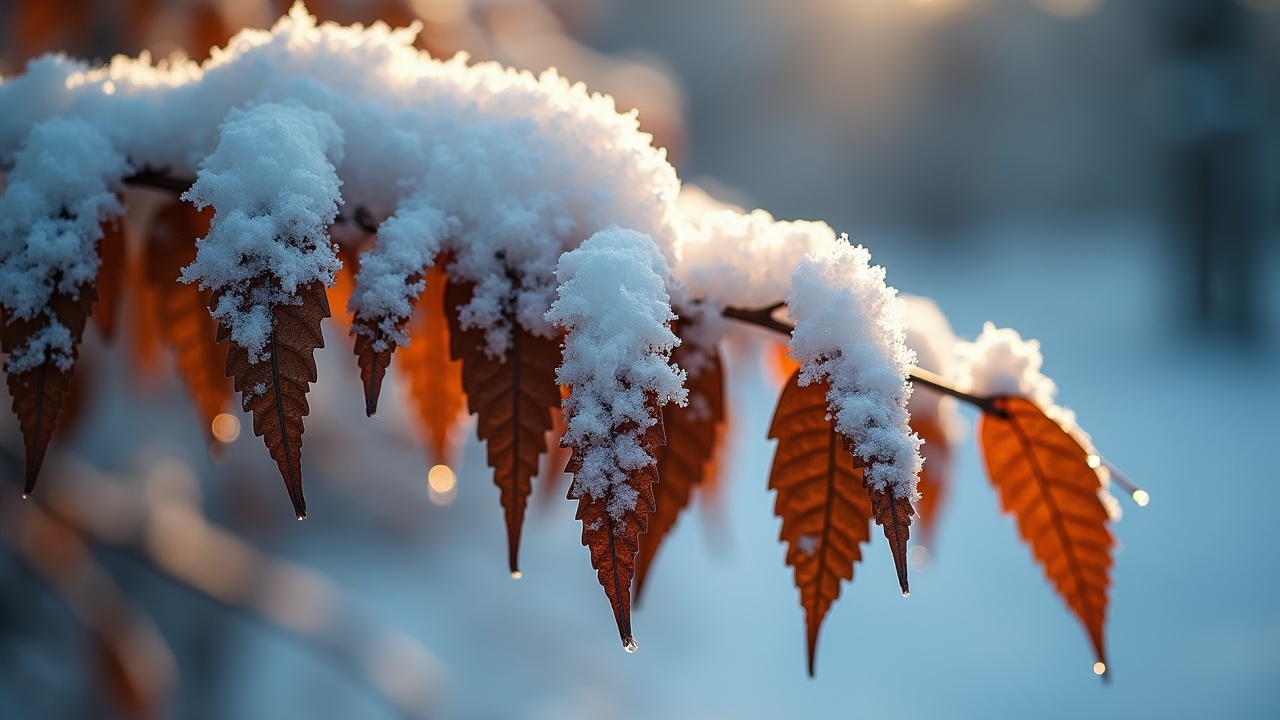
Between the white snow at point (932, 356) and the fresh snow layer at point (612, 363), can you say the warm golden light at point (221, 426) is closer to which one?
the fresh snow layer at point (612, 363)

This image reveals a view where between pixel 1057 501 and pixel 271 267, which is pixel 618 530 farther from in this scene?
pixel 1057 501

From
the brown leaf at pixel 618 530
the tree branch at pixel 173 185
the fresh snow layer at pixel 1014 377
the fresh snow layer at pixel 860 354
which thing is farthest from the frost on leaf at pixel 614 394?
the fresh snow layer at pixel 1014 377

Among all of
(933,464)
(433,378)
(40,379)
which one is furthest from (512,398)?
(933,464)

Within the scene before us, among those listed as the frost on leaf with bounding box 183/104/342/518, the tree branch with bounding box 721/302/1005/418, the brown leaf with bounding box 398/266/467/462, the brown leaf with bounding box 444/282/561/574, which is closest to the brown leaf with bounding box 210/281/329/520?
the frost on leaf with bounding box 183/104/342/518

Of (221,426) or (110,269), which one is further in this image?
(221,426)

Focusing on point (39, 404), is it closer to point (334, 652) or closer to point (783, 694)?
point (334, 652)

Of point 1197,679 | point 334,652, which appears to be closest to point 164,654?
point 334,652

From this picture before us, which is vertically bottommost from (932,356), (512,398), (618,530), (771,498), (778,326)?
(618,530)
